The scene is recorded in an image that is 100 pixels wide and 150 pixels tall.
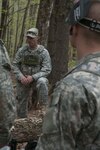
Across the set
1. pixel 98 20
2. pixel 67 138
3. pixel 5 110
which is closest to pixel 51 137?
pixel 67 138

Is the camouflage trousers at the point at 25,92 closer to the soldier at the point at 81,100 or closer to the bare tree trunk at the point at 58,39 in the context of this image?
the bare tree trunk at the point at 58,39

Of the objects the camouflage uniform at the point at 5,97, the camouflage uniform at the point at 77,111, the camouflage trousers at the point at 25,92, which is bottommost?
the camouflage trousers at the point at 25,92

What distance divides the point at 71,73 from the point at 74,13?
0.39 m

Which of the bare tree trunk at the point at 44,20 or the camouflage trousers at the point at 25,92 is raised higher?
the bare tree trunk at the point at 44,20

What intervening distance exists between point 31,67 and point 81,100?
7.63 meters

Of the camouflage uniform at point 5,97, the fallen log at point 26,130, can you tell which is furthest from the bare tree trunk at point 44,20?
the camouflage uniform at point 5,97

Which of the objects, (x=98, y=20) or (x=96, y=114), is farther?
(x=98, y=20)

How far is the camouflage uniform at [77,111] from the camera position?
2230mm

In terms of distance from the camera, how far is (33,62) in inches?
383

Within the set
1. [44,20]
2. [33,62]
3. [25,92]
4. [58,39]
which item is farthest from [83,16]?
[58,39]

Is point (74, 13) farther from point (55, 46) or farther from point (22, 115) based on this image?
point (55, 46)

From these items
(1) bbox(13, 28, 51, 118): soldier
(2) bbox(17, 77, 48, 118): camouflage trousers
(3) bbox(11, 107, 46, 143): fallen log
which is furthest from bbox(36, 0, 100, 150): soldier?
(2) bbox(17, 77, 48, 118): camouflage trousers

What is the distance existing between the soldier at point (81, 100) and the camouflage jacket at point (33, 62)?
728 centimetres

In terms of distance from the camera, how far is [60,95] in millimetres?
2279
